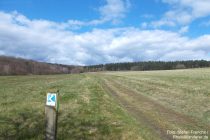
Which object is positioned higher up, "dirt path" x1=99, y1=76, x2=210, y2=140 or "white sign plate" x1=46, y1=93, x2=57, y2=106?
"white sign plate" x1=46, y1=93, x2=57, y2=106

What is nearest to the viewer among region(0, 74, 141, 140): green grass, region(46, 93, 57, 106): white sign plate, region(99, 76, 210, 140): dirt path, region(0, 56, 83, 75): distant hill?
region(46, 93, 57, 106): white sign plate

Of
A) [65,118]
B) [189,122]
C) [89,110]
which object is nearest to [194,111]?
[189,122]

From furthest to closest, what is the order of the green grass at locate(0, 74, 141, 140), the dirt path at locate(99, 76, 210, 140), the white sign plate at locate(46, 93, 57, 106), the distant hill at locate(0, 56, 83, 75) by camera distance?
the distant hill at locate(0, 56, 83, 75)
the dirt path at locate(99, 76, 210, 140)
the green grass at locate(0, 74, 141, 140)
the white sign plate at locate(46, 93, 57, 106)

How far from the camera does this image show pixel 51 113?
9.14 meters

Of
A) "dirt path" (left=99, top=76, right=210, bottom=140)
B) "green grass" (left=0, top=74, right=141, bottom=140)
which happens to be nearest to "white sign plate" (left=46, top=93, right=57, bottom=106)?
"green grass" (left=0, top=74, right=141, bottom=140)

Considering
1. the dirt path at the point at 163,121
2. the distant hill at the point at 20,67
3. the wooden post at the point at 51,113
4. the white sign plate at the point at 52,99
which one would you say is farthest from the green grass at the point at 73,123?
the distant hill at the point at 20,67

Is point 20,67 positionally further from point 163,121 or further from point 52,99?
point 52,99

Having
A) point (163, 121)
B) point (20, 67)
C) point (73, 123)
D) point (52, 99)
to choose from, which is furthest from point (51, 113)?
point (20, 67)

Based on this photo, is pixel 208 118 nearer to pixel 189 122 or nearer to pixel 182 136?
pixel 189 122

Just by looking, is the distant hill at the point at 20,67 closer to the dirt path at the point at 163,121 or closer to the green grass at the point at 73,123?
the green grass at the point at 73,123

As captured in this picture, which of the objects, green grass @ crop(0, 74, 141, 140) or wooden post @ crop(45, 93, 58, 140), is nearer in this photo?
wooden post @ crop(45, 93, 58, 140)

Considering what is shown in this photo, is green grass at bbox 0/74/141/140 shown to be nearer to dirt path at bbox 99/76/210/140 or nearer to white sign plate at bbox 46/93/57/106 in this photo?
dirt path at bbox 99/76/210/140

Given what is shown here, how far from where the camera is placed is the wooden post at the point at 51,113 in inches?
356

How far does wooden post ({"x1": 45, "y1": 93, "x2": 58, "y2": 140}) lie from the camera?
29.6 ft
